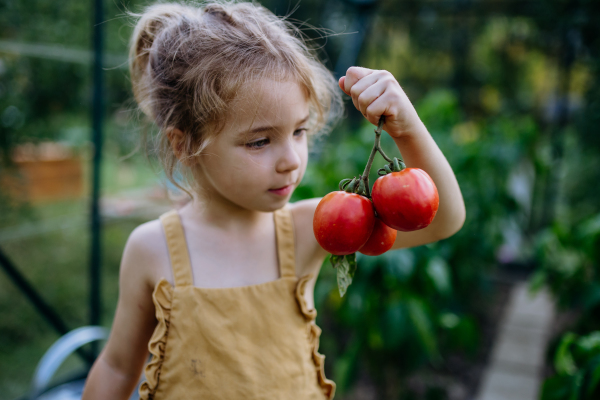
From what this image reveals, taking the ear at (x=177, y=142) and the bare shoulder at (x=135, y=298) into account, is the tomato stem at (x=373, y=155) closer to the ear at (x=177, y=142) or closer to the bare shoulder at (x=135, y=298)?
the ear at (x=177, y=142)

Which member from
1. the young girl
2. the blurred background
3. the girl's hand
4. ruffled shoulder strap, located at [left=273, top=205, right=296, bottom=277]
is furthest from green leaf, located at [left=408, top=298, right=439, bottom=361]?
the girl's hand

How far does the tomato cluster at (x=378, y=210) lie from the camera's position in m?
0.60

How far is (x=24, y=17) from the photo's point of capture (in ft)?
6.79

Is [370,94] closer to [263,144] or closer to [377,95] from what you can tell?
[377,95]

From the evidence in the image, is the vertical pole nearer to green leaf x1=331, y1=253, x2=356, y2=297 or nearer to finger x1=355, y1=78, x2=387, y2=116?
finger x1=355, y1=78, x2=387, y2=116

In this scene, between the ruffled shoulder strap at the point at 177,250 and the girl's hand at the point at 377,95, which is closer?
the girl's hand at the point at 377,95

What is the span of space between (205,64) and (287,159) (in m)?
0.28

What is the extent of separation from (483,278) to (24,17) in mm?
3146

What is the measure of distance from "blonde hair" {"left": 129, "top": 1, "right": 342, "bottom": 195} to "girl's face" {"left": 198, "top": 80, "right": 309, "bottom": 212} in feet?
0.09

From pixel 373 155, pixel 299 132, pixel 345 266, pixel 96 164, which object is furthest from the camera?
pixel 96 164

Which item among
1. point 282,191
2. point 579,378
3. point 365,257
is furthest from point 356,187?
point 365,257

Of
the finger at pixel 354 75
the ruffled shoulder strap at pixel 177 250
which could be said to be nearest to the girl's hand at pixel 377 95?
the finger at pixel 354 75

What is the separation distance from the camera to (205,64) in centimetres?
94

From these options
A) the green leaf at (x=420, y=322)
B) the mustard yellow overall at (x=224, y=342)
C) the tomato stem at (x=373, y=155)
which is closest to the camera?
the tomato stem at (x=373, y=155)
